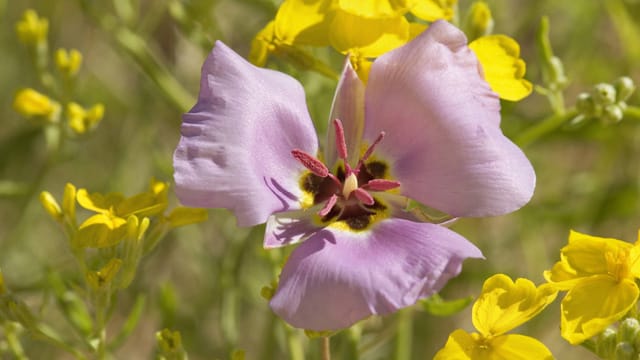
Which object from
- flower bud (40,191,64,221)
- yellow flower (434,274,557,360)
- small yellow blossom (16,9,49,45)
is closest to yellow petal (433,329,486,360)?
yellow flower (434,274,557,360)

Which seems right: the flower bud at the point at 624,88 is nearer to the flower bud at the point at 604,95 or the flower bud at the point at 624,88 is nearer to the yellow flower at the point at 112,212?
the flower bud at the point at 604,95

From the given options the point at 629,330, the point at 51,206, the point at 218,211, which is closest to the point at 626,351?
the point at 629,330

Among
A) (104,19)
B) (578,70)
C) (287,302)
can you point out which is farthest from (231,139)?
(578,70)

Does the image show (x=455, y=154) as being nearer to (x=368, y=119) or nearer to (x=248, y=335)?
(x=368, y=119)

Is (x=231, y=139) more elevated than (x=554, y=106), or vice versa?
(x=231, y=139)

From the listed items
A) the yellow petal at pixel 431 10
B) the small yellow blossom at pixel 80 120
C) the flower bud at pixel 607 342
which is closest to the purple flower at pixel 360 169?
the yellow petal at pixel 431 10
